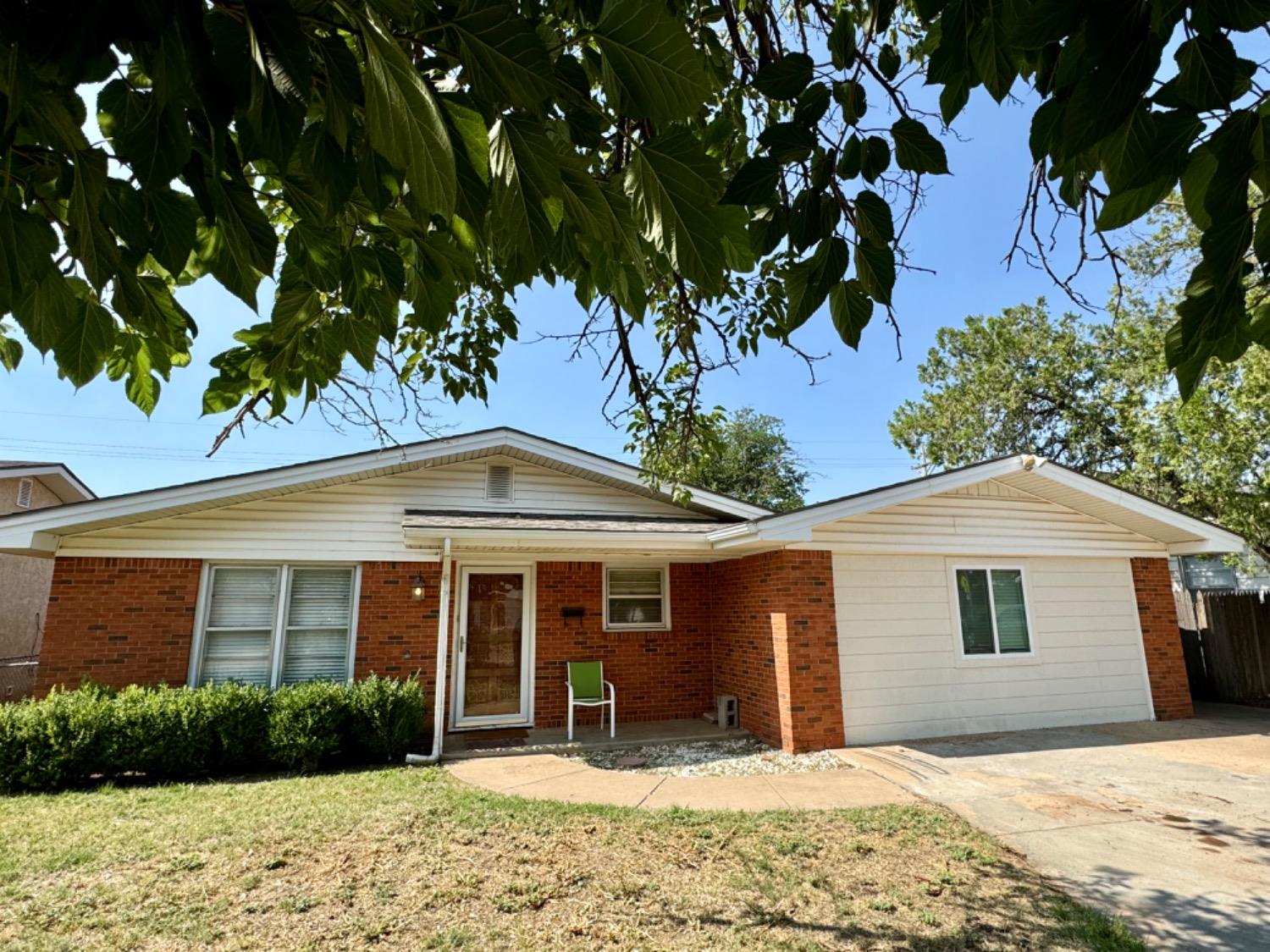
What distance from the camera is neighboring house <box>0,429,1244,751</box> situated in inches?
314

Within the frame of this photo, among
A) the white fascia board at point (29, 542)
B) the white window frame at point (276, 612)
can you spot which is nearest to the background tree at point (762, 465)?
the white window frame at point (276, 612)

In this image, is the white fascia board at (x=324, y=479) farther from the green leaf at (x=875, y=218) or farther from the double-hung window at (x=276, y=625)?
the green leaf at (x=875, y=218)

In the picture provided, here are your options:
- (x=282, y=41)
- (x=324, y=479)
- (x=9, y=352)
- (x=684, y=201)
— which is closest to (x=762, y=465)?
(x=324, y=479)

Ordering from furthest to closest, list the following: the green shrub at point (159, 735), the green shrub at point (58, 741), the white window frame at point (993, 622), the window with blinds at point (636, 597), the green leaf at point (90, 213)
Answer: the window with blinds at point (636, 597), the white window frame at point (993, 622), the green shrub at point (159, 735), the green shrub at point (58, 741), the green leaf at point (90, 213)

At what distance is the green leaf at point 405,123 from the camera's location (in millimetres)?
529

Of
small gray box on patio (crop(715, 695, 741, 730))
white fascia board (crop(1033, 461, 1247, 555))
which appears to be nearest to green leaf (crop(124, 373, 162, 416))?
small gray box on patio (crop(715, 695, 741, 730))

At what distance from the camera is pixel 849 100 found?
134cm

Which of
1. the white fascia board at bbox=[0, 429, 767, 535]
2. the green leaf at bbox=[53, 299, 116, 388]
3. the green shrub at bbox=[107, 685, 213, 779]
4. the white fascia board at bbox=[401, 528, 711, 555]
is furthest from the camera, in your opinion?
the white fascia board at bbox=[401, 528, 711, 555]

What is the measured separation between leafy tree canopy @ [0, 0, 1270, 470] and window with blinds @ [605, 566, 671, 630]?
8.23 metres

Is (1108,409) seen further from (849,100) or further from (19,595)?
(19,595)

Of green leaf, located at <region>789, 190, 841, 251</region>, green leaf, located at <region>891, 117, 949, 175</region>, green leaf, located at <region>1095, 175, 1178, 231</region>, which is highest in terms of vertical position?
green leaf, located at <region>891, 117, 949, 175</region>

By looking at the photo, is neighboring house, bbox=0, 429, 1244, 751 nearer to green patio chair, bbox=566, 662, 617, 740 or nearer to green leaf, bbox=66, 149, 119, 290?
green patio chair, bbox=566, 662, 617, 740

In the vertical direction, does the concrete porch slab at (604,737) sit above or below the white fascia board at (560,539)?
below

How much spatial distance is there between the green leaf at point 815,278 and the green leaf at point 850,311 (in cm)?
3
